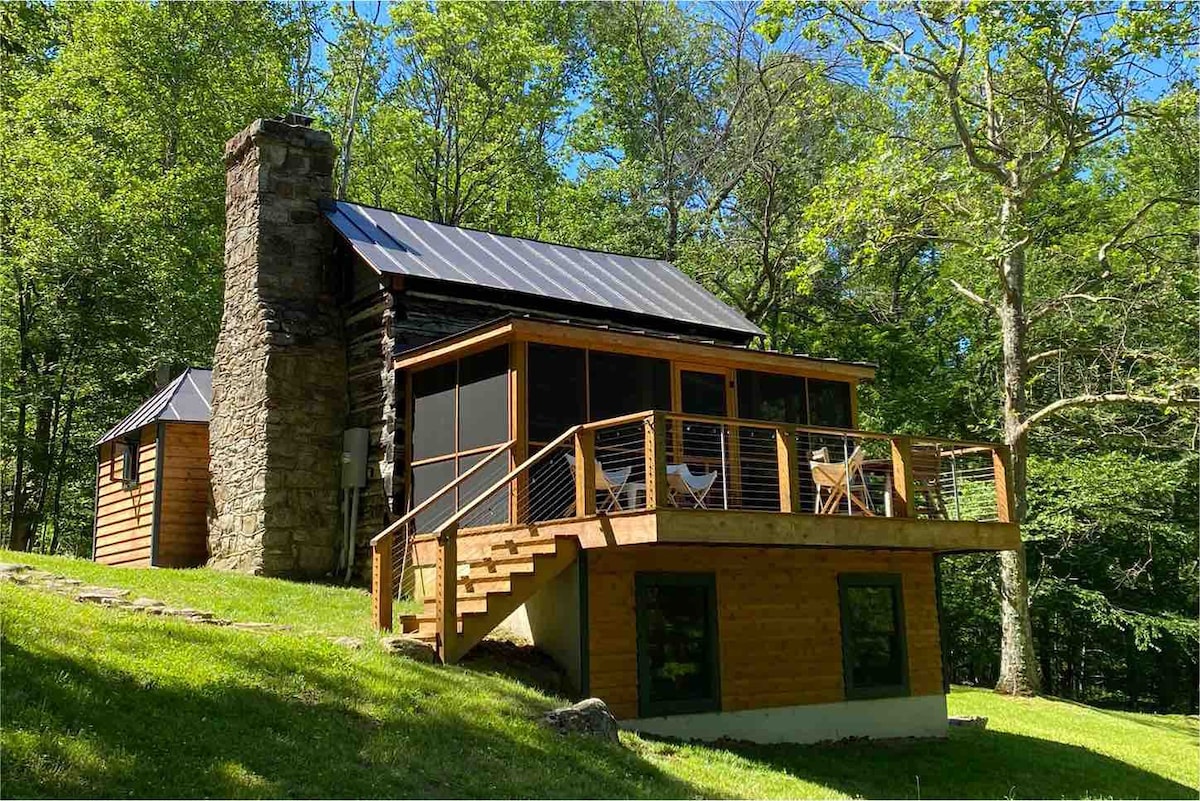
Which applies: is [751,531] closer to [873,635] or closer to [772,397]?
[873,635]

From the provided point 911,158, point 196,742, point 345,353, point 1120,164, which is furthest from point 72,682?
point 1120,164

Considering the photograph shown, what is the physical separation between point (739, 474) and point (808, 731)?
3.01m

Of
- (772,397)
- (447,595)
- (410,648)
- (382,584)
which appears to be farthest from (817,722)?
(382,584)

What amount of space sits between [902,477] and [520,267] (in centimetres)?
696

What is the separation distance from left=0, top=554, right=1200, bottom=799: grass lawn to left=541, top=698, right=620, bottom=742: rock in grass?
139 mm

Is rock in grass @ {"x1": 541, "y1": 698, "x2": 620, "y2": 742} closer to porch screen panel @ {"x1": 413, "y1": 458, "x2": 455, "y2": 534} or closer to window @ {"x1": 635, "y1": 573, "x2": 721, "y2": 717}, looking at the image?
window @ {"x1": 635, "y1": 573, "x2": 721, "y2": 717}

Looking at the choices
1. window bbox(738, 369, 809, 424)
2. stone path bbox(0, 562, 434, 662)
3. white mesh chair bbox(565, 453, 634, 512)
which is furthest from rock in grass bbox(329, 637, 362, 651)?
window bbox(738, 369, 809, 424)

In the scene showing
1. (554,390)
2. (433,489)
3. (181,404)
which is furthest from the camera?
(181,404)

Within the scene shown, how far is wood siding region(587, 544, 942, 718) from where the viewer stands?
10.2m

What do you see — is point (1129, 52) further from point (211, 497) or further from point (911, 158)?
point (211, 497)

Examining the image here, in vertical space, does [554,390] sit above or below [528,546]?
above

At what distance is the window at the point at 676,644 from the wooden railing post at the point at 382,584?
244 cm

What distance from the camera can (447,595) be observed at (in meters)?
9.36

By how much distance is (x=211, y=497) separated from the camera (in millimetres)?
15320
